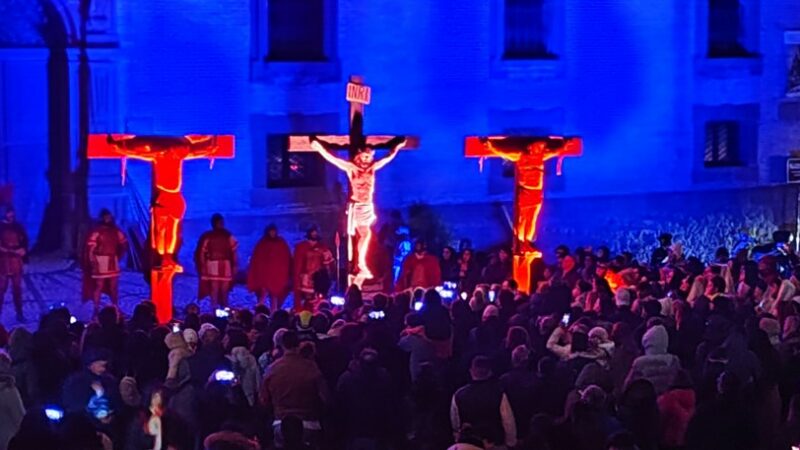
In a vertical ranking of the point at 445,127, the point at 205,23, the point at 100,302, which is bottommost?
the point at 100,302

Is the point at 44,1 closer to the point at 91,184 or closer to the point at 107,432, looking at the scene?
the point at 91,184

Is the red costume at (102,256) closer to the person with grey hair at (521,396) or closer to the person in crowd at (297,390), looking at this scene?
the person in crowd at (297,390)

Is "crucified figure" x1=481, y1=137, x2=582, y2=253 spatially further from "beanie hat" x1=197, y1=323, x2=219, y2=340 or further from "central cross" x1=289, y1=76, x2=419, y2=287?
"beanie hat" x1=197, y1=323, x2=219, y2=340

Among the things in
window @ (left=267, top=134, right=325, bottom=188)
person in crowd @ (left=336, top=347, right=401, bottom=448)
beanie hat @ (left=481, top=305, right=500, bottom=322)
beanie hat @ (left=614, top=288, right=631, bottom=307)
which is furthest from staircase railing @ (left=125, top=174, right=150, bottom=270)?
person in crowd @ (left=336, top=347, right=401, bottom=448)

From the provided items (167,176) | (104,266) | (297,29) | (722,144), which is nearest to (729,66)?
(722,144)

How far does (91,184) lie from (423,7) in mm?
6764

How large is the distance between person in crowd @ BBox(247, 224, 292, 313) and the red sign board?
6.80ft

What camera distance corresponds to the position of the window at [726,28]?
30.5 m

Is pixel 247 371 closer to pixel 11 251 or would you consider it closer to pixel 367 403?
pixel 367 403

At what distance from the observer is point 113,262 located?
2055cm

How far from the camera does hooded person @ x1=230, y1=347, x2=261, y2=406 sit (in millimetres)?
13375

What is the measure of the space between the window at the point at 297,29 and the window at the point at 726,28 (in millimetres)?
8043

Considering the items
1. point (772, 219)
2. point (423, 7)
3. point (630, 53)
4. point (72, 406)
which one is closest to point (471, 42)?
point (423, 7)

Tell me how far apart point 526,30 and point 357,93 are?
8.48m
